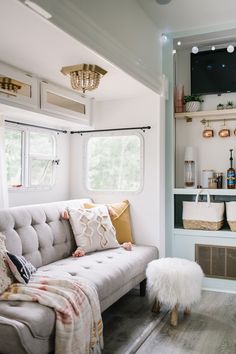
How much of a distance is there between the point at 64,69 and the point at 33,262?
1.64 m

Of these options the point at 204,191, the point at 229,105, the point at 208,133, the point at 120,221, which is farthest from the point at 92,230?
the point at 229,105

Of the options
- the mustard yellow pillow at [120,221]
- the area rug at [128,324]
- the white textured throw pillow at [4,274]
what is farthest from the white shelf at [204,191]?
the white textured throw pillow at [4,274]

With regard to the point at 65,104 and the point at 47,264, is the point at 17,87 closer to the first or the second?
the point at 65,104

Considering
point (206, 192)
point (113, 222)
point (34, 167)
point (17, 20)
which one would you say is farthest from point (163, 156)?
point (17, 20)

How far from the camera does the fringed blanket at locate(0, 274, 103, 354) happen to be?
2.06m

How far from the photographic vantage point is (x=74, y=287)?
7.69 ft

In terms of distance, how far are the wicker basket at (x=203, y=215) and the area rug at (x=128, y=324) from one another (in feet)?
3.07

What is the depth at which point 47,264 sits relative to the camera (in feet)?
10.3

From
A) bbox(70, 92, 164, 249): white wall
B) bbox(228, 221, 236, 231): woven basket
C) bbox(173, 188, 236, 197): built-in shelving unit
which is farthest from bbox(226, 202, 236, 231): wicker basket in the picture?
bbox(70, 92, 164, 249): white wall

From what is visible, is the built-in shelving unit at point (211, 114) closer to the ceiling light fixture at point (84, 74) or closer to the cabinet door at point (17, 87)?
the ceiling light fixture at point (84, 74)

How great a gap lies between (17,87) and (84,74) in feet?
1.90

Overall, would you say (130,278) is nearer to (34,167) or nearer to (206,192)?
(206,192)

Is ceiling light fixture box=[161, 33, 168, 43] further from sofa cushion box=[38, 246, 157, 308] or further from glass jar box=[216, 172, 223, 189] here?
sofa cushion box=[38, 246, 157, 308]

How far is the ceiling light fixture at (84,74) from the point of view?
3069 mm
